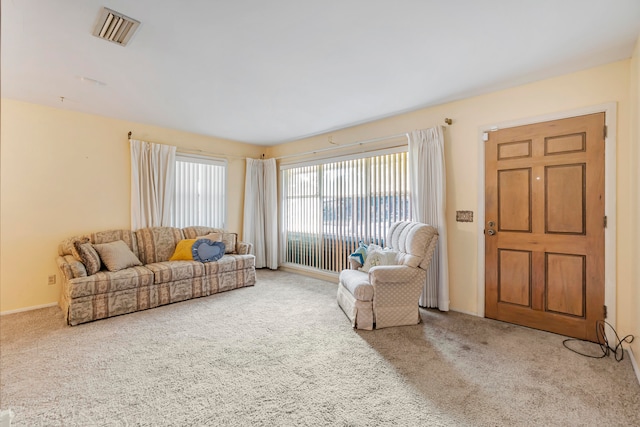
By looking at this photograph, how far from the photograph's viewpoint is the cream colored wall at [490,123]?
2.76m

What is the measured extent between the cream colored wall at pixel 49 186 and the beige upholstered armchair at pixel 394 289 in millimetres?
3632

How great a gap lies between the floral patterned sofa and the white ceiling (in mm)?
1808

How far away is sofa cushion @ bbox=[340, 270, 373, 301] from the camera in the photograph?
3.19 meters

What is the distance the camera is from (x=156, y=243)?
14.8 ft

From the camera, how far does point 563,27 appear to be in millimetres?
2332

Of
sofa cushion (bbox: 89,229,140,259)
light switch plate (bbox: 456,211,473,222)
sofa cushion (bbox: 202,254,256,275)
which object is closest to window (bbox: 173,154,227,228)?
sofa cushion (bbox: 89,229,140,259)

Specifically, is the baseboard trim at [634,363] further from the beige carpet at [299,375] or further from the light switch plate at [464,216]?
the light switch plate at [464,216]

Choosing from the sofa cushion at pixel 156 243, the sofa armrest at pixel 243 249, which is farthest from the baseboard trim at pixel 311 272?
the sofa cushion at pixel 156 243

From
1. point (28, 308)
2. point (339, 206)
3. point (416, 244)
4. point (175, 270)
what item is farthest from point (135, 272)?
point (416, 244)

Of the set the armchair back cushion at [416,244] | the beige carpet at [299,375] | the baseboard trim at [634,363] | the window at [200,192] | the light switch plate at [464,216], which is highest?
the window at [200,192]

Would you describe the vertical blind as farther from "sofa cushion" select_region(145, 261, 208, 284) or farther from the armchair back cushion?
"sofa cushion" select_region(145, 261, 208, 284)

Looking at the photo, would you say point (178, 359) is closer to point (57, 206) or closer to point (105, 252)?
point (105, 252)

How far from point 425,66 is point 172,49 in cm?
227

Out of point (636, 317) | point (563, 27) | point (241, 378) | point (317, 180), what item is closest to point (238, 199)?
point (317, 180)
